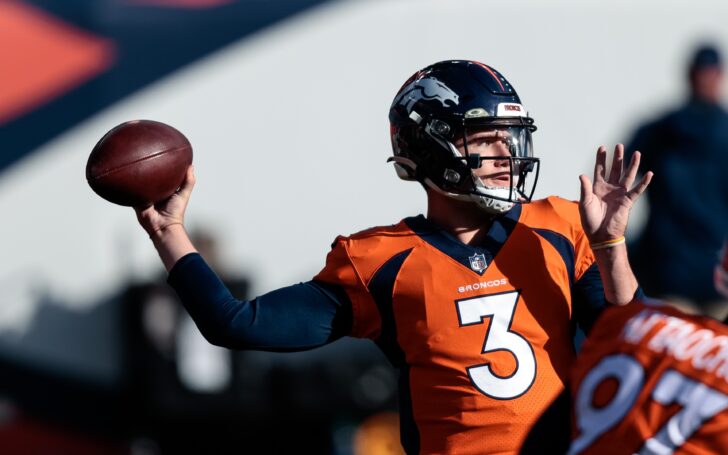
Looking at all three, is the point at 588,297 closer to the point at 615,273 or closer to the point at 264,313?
the point at 615,273

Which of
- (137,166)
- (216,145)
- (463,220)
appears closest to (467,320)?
(463,220)

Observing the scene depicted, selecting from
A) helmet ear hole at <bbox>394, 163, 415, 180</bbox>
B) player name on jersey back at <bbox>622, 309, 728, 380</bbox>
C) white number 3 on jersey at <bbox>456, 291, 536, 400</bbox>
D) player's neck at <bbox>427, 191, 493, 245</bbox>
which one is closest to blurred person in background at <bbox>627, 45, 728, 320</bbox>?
helmet ear hole at <bbox>394, 163, 415, 180</bbox>

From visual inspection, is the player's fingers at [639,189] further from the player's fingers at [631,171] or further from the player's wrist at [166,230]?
the player's wrist at [166,230]

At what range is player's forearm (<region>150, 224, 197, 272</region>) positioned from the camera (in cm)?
350

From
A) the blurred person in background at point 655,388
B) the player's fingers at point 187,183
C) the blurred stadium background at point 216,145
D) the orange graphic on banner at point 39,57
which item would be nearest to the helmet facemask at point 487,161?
the player's fingers at point 187,183

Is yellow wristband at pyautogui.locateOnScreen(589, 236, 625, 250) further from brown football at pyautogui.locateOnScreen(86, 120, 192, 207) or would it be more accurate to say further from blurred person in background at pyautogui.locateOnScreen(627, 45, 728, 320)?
blurred person in background at pyautogui.locateOnScreen(627, 45, 728, 320)

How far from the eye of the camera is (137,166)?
346 cm

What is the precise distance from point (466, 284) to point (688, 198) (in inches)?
152

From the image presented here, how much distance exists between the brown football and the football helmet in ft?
2.02

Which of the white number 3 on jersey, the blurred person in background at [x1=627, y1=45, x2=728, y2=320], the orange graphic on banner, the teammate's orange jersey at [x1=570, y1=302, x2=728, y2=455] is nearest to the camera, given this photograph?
the teammate's orange jersey at [x1=570, y1=302, x2=728, y2=455]

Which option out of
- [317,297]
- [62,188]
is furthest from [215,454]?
[317,297]

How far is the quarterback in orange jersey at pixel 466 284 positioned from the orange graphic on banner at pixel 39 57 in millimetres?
5244

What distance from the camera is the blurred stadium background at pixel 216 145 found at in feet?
27.6

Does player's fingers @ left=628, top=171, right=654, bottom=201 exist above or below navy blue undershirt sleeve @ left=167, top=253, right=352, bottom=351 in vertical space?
below
